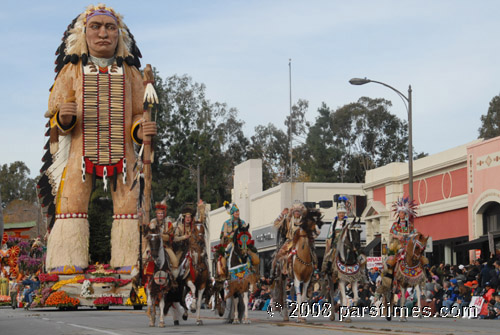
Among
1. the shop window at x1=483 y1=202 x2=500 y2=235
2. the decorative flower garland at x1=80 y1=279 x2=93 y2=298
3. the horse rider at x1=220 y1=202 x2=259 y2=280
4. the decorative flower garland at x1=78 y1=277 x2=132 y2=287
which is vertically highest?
the shop window at x1=483 y1=202 x2=500 y2=235

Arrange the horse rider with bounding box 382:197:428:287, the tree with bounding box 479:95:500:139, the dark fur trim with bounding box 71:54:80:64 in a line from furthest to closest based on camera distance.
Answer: the tree with bounding box 479:95:500:139, the dark fur trim with bounding box 71:54:80:64, the horse rider with bounding box 382:197:428:287

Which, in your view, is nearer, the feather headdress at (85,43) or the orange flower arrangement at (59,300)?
the orange flower arrangement at (59,300)

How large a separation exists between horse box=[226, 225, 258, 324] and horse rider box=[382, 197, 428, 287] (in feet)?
9.89

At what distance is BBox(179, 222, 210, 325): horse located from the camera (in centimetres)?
2152

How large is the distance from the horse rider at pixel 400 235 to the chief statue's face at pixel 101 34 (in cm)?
1682

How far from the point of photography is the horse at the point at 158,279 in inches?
798

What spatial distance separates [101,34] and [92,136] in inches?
150

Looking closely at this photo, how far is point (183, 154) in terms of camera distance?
82.1 metres

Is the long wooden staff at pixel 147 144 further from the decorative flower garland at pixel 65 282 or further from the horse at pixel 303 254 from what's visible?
the horse at pixel 303 254

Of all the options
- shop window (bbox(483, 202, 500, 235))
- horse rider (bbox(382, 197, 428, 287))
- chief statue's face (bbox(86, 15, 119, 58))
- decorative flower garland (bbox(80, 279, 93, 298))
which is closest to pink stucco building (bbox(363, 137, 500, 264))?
shop window (bbox(483, 202, 500, 235))

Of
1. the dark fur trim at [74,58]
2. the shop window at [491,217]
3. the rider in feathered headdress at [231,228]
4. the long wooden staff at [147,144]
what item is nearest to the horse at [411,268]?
the rider in feathered headdress at [231,228]

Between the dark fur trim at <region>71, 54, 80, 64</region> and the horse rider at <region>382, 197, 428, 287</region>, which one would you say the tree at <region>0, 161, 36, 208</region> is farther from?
the horse rider at <region>382, 197, 428, 287</region>

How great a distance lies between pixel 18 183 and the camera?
4879 inches

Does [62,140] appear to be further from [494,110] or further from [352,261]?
[494,110]
